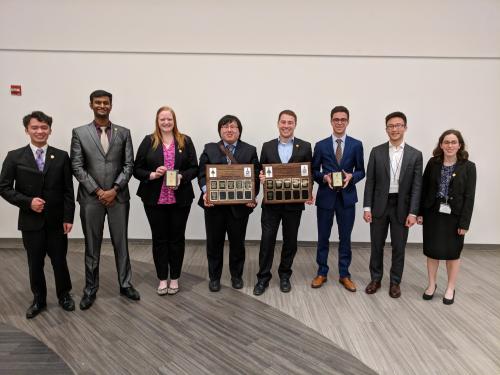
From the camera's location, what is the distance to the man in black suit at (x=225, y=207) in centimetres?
334

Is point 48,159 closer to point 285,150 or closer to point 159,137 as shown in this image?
point 159,137

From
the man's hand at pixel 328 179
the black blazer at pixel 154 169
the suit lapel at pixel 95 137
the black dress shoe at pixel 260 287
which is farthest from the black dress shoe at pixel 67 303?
the man's hand at pixel 328 179

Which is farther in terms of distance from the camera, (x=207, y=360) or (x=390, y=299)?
(x=390, y=299)

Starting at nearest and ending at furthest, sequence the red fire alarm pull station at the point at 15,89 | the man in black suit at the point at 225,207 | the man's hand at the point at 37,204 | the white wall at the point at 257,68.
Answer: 1. the man's hand at the point at 37,204
2. the man in black suit at the point at 225,207
3. the white wall at the point at 257,68
4. the red fire alarm pull station at the point at 15,89

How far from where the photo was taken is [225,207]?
3.45 metres

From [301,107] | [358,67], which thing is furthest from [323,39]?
[301,107]

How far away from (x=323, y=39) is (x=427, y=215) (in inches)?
109

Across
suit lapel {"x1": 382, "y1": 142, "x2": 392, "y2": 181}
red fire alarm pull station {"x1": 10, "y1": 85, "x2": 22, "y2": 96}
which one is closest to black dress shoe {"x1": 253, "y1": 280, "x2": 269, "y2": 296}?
suit lapel {"x1": 382, "y1": 142, "x2": 392, "y2": 181}

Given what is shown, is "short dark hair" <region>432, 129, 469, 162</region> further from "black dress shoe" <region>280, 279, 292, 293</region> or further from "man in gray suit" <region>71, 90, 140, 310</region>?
"man in gray suit" <region>71, 90, 140, 310</region>

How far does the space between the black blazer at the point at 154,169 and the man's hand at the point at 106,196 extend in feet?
0.90

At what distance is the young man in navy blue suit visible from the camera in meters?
3.43

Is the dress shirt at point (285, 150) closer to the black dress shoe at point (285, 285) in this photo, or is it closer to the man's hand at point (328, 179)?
the man's hand at point (328, 179)

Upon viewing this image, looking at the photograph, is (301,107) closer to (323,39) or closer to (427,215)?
(323,39)

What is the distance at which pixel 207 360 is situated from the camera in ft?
8.05
